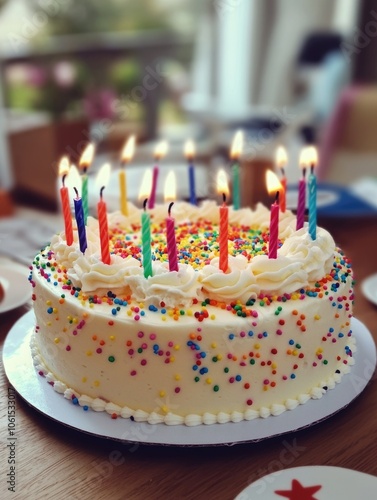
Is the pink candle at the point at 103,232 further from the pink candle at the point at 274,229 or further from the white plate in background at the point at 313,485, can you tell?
the white plate in background at the point at 313,485

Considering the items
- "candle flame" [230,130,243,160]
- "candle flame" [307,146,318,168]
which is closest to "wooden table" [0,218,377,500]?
"candle flame" [307,146,318,168]

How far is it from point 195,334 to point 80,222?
0.34 metres

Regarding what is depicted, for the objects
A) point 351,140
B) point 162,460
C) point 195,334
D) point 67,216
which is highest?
point 67,216

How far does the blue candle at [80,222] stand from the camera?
46.3 inches

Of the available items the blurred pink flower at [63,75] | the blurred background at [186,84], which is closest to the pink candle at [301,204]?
the blurred background at [186,84]

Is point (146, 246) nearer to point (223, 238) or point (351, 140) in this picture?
point (223, 238)

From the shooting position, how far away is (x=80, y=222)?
119cm

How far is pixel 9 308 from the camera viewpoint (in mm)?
1537

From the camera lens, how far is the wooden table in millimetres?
975

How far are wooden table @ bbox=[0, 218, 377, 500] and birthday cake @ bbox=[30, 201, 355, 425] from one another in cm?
6

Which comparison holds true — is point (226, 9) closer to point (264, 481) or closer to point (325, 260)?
point (325, 260)

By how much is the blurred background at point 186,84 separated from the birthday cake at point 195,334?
52.7 inches

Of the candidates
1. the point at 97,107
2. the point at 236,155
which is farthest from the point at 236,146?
the point at 97,107

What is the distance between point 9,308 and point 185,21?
5111mm
